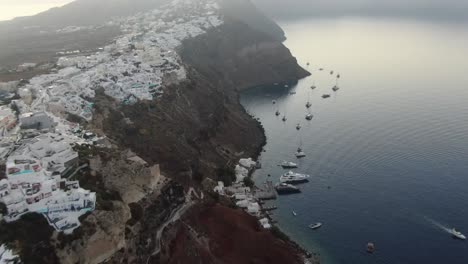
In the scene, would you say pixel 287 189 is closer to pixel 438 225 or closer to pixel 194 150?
pixel 194 150

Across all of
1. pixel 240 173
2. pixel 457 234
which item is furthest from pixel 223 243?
pixel 457 234

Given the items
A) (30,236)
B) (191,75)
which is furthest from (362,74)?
(30,236)

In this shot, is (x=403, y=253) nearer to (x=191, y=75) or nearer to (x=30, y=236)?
(x=30, y=236)

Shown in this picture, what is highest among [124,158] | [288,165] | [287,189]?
[124,158]

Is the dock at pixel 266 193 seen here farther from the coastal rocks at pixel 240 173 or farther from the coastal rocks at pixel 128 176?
the coastal rocks at pixel 128 176

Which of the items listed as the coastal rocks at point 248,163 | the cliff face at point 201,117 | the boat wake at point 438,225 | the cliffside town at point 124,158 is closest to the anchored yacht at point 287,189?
the cliffside town at point 124,158
